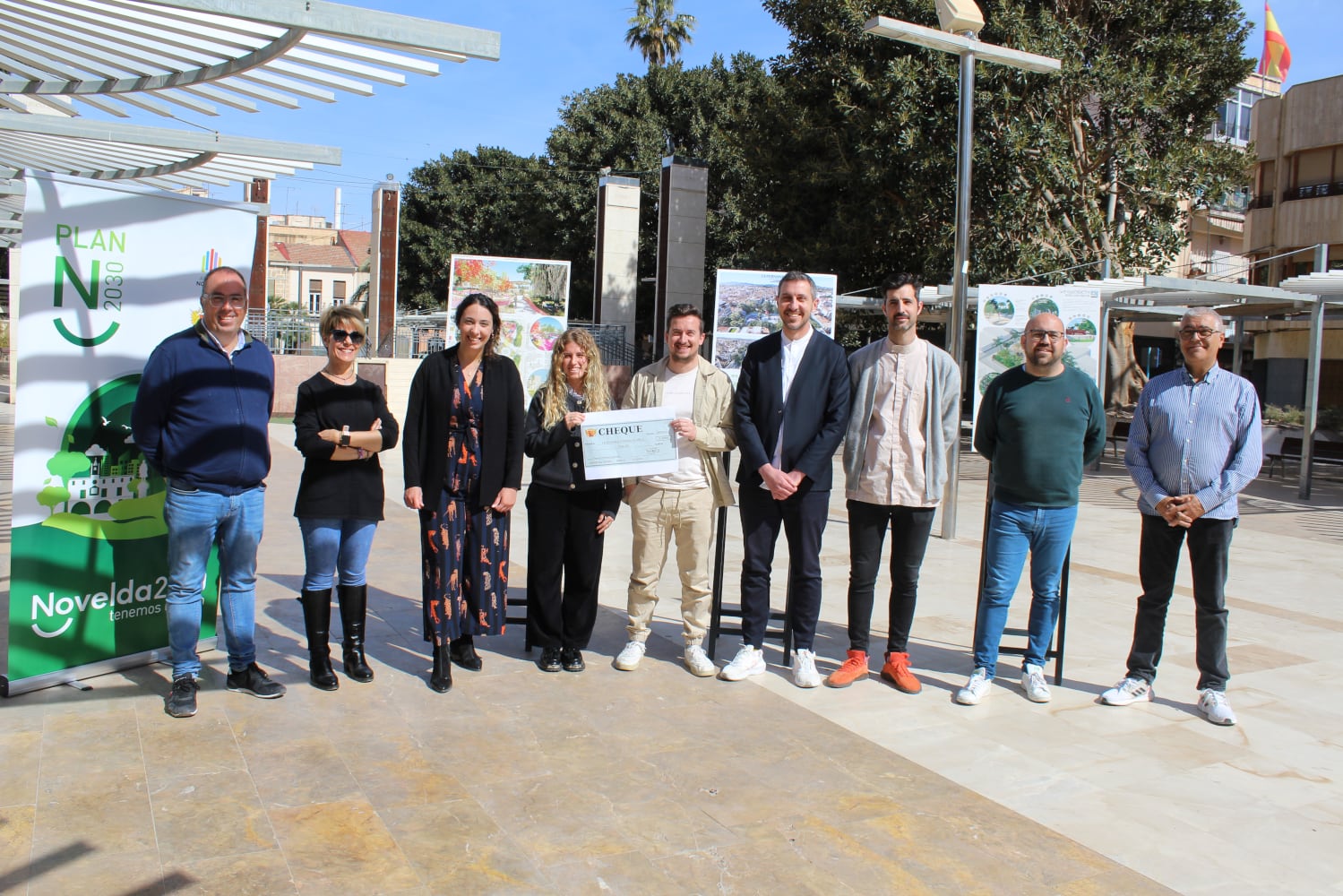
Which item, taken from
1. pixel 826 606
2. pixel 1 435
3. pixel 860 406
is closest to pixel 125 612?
pixel 860 406

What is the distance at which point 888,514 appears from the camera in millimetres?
4863

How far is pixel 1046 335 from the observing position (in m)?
4.62

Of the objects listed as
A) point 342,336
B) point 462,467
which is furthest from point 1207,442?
point 342,336

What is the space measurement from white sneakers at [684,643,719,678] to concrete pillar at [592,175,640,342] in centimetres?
1661

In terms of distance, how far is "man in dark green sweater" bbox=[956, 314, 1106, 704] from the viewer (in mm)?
4648

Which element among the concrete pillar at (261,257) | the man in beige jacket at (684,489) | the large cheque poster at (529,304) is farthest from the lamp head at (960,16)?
the concrete pillar at (261,257)

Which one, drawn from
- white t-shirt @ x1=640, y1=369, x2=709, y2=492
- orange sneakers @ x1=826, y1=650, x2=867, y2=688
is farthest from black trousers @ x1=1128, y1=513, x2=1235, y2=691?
white t-shirt @ x1=640, y1=369, x2=709, y2=492

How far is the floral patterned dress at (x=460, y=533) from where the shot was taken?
4574 millimetres

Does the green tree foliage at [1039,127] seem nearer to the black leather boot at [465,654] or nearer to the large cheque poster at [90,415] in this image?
the black leather boot at [465,654]

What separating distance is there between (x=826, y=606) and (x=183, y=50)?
4.57 meters

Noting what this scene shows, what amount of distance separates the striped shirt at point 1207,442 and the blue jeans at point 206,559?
385 cm

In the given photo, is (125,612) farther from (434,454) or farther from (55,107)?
(55,107)

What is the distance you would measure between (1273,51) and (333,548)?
40.6 metres

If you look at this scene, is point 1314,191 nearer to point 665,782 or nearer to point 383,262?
point 383,262
